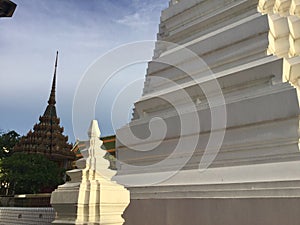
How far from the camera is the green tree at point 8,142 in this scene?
82.8 ft

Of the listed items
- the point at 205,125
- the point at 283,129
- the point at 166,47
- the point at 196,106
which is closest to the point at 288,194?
the point at 283,129

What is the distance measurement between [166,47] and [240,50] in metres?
2.31

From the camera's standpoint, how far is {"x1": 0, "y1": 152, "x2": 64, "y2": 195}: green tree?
18.5m

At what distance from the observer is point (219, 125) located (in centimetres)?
554

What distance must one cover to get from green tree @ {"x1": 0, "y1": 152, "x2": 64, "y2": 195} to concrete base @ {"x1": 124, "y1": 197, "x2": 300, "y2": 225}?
14.1m

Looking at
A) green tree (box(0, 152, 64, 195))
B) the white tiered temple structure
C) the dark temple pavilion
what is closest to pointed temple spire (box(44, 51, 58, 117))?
the dark temple pavilion

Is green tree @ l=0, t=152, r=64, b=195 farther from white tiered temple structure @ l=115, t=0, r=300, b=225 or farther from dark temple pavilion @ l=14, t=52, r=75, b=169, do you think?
white tiered temple structure @ l=115, t=0, r=300, b=225

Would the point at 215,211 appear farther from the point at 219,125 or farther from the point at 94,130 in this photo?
the point at 94,130

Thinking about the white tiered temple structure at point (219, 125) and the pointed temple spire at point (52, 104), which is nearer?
the white tiered temple structure at point (219, 125)

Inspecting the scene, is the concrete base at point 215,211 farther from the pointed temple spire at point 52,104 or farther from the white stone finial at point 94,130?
the pointed temple spire at point 52,104

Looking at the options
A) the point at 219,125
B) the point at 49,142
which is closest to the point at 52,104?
the point at 49,142

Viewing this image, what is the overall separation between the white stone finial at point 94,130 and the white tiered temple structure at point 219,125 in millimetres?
1567

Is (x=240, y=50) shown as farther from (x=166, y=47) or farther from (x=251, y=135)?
(x=166, y=47)

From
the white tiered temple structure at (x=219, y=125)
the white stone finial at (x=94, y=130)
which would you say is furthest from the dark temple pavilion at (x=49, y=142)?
the white stone finial at (x=94, y=130)
